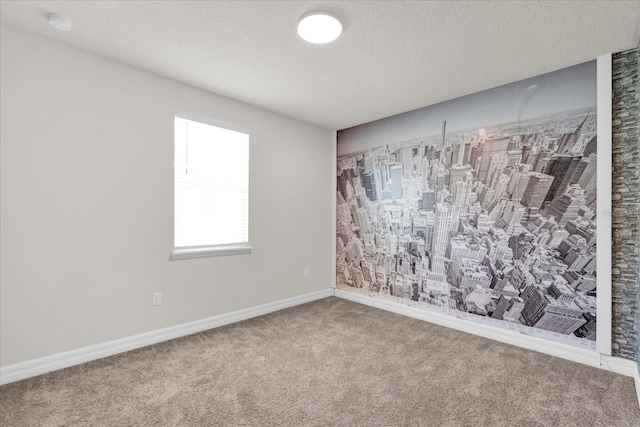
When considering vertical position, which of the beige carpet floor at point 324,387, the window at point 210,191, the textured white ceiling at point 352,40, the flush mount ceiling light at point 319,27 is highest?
the textured white ceiling at point 352,40

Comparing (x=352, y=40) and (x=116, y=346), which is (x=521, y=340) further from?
(x=116, y=346)

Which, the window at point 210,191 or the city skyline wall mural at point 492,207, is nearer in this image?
the city skyline wall mural at point 492,207

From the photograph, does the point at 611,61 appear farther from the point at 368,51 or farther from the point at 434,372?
the point at 434,372

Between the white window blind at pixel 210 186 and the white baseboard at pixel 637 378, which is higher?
the white window blind at pixel 210 186

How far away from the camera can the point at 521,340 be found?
2.81m

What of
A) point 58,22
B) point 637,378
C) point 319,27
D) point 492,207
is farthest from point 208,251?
point 637,378

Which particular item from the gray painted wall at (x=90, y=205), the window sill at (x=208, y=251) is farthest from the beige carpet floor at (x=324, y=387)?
the window sill at (x=208, y=251)

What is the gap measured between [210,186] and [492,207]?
3008mm

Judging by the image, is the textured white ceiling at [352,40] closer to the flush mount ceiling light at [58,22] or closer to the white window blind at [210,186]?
the flush mount ceiling light at [58,22]

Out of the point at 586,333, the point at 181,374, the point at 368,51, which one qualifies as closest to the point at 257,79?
the point at 368,51

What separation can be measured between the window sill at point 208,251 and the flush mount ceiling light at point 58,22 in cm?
195

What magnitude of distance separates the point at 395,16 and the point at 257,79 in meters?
1.45

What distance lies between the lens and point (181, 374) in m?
2.27

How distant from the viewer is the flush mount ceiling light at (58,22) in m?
2.02
